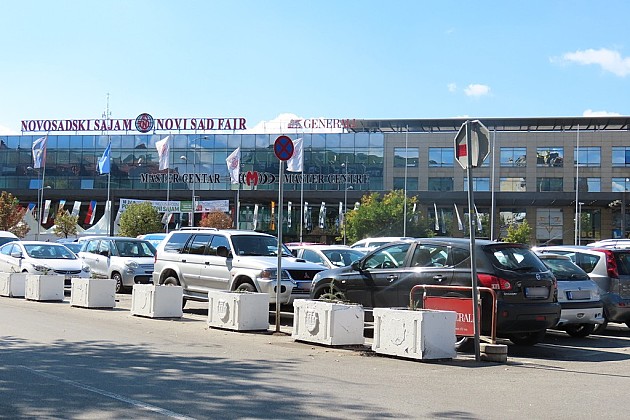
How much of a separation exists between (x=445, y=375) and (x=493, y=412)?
2188mm

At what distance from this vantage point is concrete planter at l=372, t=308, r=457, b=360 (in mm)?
10500

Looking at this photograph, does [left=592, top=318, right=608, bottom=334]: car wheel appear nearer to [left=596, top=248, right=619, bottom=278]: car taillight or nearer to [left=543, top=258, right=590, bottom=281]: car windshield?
[left=596, top=248, right=619, bottom=278]: car taillight

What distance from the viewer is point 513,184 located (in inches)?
2852

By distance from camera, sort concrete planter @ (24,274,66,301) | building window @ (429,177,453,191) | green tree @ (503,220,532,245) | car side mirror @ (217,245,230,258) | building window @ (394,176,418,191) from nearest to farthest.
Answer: car side mirror @ (217,245,230,258) → concrete planter @ (24,274,66,301) → green tree @ (503,220,532,245) → building window @ (429,177,453,191) → building window @ (394,176,418,191)

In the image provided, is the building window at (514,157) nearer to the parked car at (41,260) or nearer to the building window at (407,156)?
the building window at (407,156)

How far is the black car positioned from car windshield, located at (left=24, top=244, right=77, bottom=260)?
1159cm

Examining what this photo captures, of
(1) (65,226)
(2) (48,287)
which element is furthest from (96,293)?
(1) (65,226)

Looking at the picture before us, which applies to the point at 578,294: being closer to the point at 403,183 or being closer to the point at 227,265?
the point at 227,265

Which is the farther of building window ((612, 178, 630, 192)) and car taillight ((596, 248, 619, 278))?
building window ((612, 178, 630, 192))

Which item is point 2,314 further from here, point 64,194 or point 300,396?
point 64,194

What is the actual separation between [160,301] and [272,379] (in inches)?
291

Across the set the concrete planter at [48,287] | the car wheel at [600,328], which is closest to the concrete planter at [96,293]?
the concrete planter at [48,287]

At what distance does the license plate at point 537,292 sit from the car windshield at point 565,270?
1.83 m

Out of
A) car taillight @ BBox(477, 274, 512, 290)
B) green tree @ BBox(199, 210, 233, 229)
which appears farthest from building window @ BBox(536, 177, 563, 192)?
car taillight @ BBox(477, 274, 512, 290)
